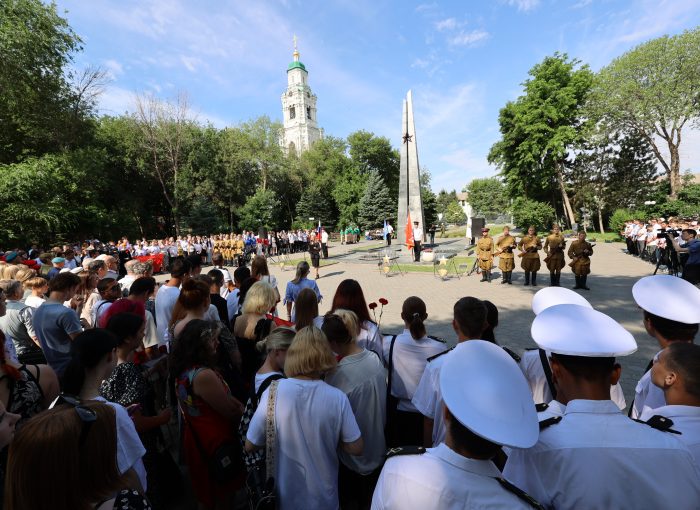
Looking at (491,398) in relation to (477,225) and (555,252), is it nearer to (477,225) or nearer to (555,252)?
(555,252)

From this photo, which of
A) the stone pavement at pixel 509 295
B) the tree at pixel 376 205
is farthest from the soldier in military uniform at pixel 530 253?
the tree at pixel 376 205

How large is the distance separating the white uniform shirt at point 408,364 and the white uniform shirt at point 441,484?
6.11 ft

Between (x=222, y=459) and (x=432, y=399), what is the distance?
1540mm

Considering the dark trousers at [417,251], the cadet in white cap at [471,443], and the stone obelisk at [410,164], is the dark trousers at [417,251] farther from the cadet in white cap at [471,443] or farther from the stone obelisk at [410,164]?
the cadet in white cap at [471,443]

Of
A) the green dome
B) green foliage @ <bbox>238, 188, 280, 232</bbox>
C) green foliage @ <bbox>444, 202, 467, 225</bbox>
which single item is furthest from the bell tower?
green foliage @ <bbox>238, 188, 280, 232</bbox>

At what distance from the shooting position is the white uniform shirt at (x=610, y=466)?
127 cm

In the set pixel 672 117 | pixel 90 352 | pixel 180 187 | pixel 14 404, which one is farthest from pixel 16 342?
pixel 672 117

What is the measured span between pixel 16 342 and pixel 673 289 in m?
6.29

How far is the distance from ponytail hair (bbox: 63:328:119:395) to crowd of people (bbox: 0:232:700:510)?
0.4 inches

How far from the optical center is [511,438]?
1.11m

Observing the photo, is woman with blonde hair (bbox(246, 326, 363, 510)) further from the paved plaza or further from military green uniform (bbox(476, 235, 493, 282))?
military green uniform (bbox(476, 235, 493, 282))

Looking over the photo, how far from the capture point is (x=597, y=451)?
132 cm

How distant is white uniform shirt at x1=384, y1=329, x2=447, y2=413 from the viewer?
3145mm

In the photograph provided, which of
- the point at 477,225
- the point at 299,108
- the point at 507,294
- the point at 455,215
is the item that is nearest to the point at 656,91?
the point at 477,225
